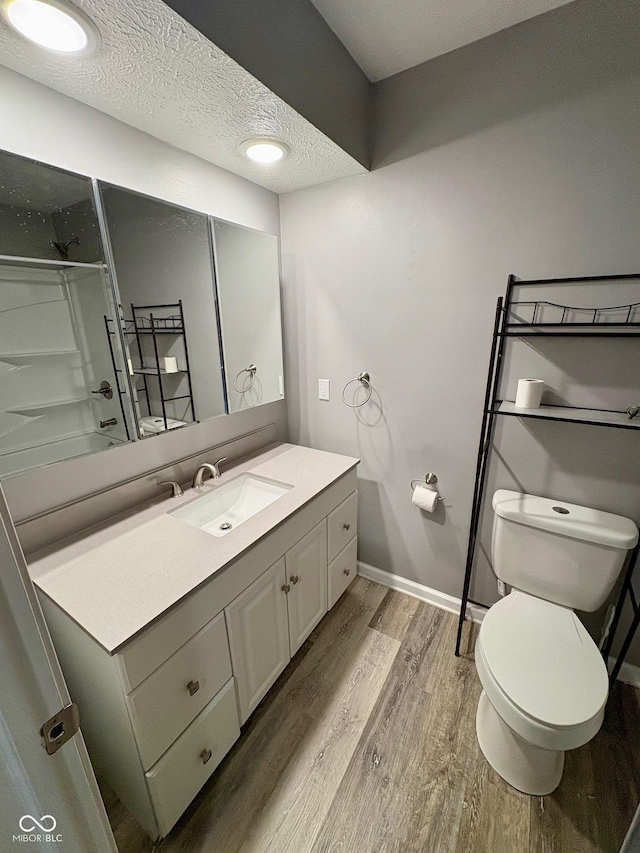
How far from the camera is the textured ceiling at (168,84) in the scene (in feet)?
2.72

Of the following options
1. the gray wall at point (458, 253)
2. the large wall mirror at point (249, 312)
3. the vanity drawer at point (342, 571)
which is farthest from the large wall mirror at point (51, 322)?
the vanity drawer at point (342, 571)

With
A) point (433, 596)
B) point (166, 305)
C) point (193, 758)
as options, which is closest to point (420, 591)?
point (433, 596)

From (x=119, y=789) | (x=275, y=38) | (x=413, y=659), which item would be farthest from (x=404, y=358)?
(x=119, y=789)

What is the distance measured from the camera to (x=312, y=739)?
1366 mm

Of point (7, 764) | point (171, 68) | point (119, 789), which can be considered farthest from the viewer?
point (119, 789)

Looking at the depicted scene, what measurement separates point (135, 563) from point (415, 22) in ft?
6.84

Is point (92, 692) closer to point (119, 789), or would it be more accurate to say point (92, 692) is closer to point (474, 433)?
point (119, 789)

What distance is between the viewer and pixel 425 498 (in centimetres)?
176

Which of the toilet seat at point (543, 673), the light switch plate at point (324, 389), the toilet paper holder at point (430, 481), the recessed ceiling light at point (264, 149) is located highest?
the recessed ceiling light at point (264, 149)

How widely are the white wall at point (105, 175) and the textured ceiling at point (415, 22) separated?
2.26 ft

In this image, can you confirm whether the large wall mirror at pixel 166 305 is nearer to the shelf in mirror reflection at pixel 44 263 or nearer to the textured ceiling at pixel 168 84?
the shelf in mirror reflection at pixel 44 263

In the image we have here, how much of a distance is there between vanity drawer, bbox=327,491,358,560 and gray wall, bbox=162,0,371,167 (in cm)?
158

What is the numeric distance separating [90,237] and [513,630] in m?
2.07

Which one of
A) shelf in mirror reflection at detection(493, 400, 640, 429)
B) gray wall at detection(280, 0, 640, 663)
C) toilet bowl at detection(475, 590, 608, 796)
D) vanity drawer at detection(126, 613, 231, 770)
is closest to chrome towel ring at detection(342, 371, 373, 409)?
gray wall at detection(280, 0, 640, 663)
